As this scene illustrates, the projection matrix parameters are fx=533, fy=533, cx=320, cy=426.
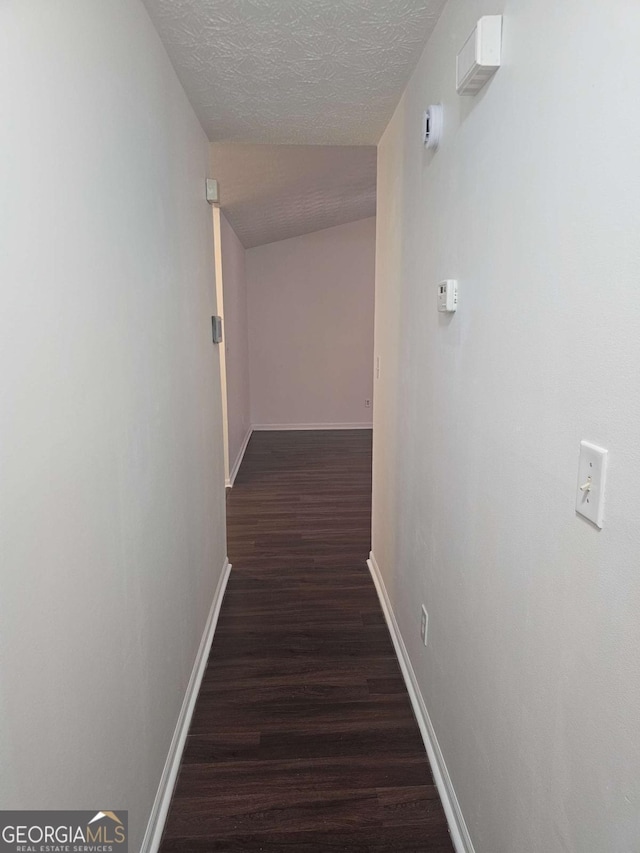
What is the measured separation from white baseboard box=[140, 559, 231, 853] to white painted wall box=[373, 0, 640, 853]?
87 centimetres

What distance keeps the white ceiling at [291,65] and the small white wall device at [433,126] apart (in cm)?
24

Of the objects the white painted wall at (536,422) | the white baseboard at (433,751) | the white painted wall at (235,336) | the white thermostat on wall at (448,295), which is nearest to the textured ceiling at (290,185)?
the white painted wall at (235,336)

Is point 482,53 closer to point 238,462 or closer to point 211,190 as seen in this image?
point 211,190

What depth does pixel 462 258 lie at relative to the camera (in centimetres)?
147

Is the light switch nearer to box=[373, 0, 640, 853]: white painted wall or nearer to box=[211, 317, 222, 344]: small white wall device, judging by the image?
box=[373, 0, 640, 853]: white painted wall

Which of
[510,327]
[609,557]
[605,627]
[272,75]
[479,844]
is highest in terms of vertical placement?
[272,75]

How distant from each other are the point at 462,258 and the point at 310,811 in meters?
1.70

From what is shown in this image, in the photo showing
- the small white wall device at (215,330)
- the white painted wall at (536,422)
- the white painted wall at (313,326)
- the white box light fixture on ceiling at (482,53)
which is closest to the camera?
the white painted wall at (536,422)

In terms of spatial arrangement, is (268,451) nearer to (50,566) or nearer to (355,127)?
(355,127)

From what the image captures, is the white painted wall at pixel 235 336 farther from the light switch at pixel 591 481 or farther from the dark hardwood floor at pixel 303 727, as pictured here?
the light switch at pixel 591 481

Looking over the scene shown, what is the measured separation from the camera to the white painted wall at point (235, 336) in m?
5.06

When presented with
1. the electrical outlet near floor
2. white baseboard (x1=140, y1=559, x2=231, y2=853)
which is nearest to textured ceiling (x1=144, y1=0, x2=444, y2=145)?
the electrical outlet near floor

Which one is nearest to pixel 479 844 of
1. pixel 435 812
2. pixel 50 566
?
pixel 435 812

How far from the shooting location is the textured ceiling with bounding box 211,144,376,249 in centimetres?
338
